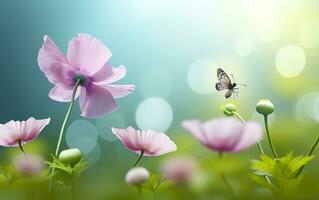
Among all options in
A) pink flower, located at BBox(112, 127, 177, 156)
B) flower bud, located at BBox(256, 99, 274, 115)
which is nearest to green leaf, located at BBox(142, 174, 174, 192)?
pink flower, located at BBox(112, 127, 177, 156)

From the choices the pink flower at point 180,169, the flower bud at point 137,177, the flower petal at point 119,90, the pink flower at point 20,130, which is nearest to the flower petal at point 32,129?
the pink flower at point 20,130

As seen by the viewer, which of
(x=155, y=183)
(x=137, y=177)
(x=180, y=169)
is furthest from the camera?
(x=155, y=183)

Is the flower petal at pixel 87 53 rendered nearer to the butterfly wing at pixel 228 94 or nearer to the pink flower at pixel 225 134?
the butterfly wing at pixel 228 94

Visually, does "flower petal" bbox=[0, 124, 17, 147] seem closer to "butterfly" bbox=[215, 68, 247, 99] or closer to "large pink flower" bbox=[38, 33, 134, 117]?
"large pink flower" bbox=[38, 33, 134, 117]

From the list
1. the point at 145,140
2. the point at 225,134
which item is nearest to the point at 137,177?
the point at 225,134

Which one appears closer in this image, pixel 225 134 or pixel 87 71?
pixel 225 134

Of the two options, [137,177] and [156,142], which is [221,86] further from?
[137,177]
